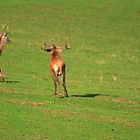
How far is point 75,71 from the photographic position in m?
37.8

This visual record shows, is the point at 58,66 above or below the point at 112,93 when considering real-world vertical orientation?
above

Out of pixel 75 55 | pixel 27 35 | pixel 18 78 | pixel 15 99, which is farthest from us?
pixel 27 35

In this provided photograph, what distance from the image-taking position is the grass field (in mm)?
20672

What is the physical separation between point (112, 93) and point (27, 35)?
21.2 m

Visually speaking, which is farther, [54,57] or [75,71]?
Result: [75,71]

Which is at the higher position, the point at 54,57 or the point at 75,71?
the point at 54,57

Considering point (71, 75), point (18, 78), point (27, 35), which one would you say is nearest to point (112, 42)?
point (27, 35)

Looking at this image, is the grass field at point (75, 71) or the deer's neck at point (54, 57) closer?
the grass field at point (75, 71)

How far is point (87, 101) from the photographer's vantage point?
26.0 meters

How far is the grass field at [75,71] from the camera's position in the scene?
67.8ft

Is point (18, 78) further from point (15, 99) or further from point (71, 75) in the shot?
point (15, 99)

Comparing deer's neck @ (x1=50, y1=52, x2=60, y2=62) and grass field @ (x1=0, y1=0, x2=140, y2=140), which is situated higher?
deer's neck @ (x1=50, y1=52, x2=60, y2=62)

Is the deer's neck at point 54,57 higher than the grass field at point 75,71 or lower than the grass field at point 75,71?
higher

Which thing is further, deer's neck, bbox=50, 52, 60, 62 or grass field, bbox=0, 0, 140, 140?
deer's neck, bbox=50, 52, 60, 62
